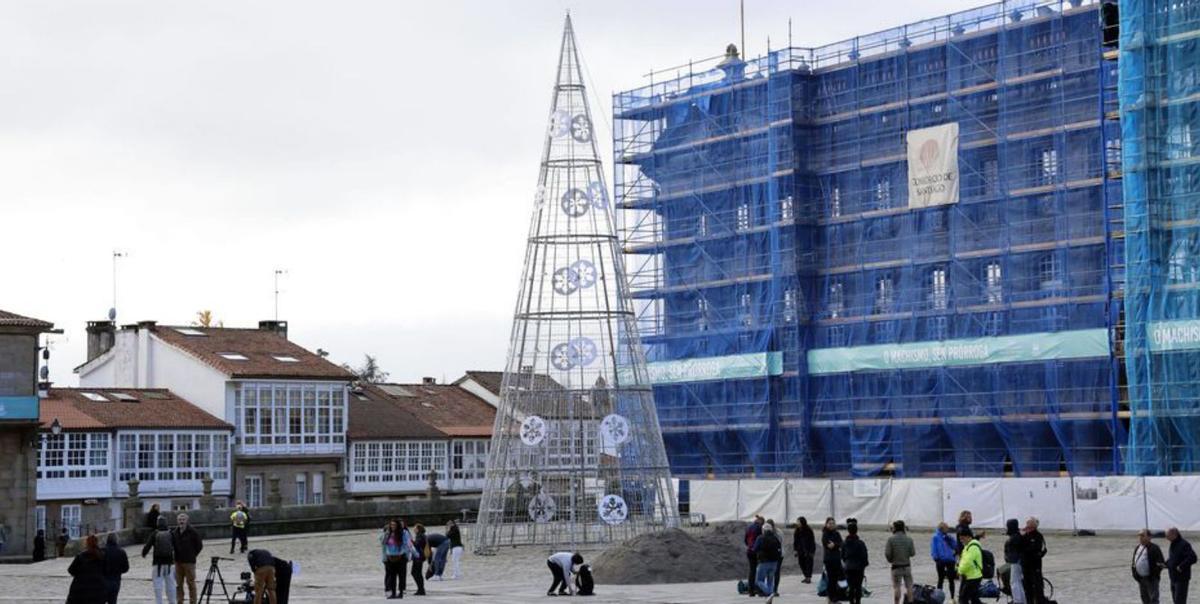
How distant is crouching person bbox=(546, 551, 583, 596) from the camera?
3462 centimetres

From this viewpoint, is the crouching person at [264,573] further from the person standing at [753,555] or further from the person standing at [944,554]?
the person standing at [944,554]

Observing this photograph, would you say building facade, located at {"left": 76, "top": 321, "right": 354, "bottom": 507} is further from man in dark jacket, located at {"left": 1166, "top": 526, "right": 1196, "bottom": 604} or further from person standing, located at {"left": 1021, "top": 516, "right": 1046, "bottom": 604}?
man in dark jacket, located at {"left": 1166, "top": 526, "right": 1196, "bottom": 604}

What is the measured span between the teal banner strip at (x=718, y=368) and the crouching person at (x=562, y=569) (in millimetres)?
33871

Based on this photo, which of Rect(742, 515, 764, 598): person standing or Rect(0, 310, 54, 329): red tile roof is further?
Rect(0, 310, 54, 329): red tile roof

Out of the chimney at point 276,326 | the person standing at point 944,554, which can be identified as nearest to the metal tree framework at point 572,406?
the person standing at point 944,554

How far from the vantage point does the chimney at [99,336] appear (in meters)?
87.2

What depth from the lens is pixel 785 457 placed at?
69.1 metres

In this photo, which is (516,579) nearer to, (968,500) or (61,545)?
(968,500)

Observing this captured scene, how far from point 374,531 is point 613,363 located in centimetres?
2011

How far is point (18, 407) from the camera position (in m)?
60.8

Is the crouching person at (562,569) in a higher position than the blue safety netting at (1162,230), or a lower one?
lower

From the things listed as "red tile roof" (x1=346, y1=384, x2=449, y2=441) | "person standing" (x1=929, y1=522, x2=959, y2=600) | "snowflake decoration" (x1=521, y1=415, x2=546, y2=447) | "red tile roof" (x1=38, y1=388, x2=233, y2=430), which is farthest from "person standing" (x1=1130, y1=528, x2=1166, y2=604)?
"red tile roof" (x1=346, y1=384, x2=449, y2=441)

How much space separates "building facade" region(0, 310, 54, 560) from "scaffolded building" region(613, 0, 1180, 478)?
2433 cm

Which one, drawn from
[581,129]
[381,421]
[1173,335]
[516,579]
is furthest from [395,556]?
[381,421]
